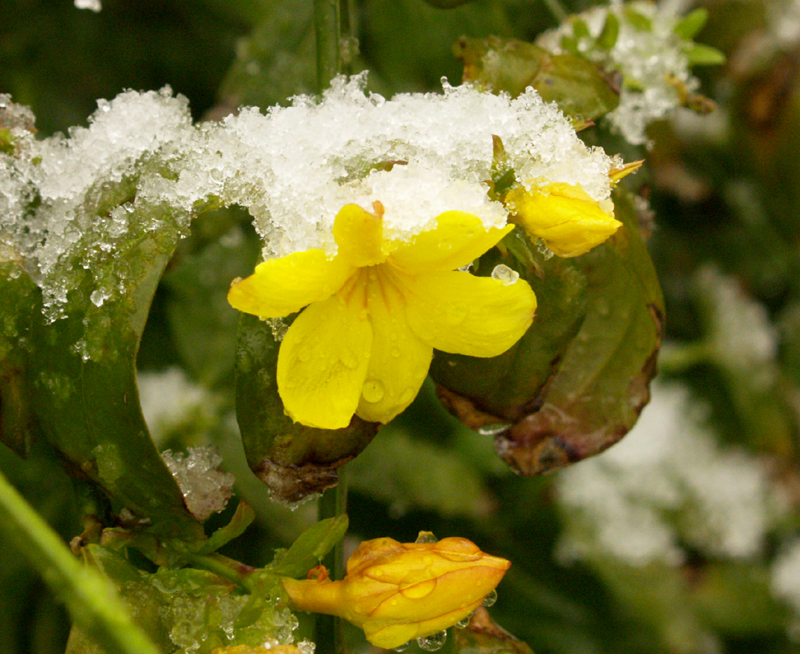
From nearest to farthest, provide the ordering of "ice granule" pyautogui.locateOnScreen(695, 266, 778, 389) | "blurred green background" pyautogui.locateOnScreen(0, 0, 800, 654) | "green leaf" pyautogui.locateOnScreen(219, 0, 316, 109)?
1. "green leaf" pyautogui.locateOnScreen(219, 0, 316, 109)
2. "blurred green background" pyautogui.locateOnScreen(0, 0, 800, 654)
3. "ice granule" pyautogui.locateOnScreen(695, 266, 778, 389)

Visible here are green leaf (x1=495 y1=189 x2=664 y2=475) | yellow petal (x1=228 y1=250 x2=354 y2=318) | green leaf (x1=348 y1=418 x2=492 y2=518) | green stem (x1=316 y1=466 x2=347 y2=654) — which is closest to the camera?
yellow petal (x1=228 y1=250 x2=354 y2=318)

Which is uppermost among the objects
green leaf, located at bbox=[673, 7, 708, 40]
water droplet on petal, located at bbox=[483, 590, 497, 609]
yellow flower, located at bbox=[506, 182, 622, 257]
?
yellow flower, located at bbox=[506, 182, 622, 257]

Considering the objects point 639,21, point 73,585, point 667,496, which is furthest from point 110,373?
point 667,496

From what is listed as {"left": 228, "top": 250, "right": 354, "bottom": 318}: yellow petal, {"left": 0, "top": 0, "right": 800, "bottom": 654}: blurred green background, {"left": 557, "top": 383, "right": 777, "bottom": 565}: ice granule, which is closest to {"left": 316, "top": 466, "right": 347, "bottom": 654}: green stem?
{"left": 228, "top": 250, "right": 354, "bottom": 318}: yellow petal

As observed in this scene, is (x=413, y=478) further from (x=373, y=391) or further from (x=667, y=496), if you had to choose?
(x=373, y=391)

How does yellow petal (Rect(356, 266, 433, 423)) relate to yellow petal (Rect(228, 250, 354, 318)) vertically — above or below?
below

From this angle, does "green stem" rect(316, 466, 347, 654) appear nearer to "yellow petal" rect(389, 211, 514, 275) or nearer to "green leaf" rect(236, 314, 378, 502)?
"green leaf" rect(236, 314, 378, 502)

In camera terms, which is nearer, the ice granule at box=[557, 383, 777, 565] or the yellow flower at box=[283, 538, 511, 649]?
the yellow flower at box=[283, 538, 511, 649]
